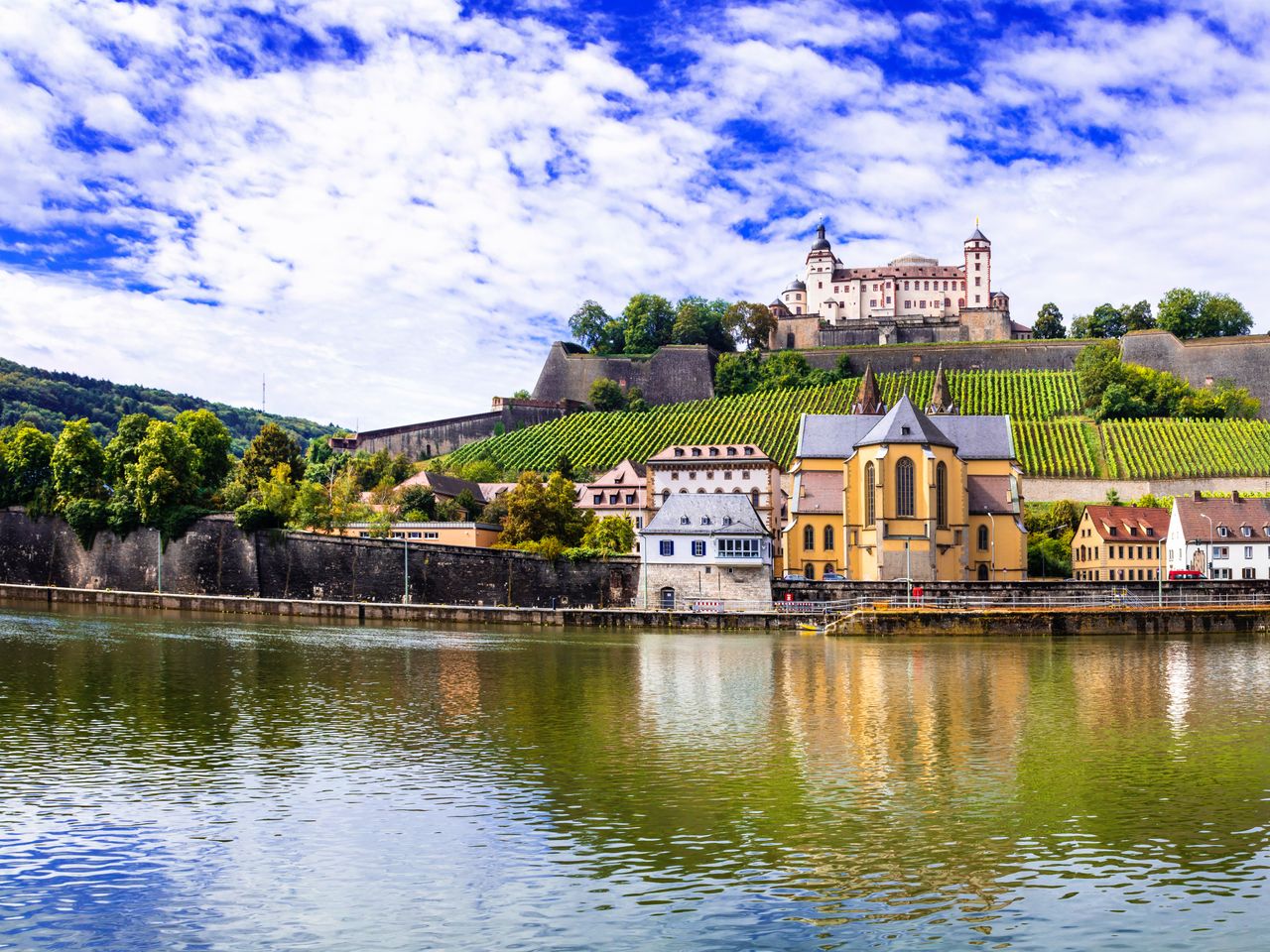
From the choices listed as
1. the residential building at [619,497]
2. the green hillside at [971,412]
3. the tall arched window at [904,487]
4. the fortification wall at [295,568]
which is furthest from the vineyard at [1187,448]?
the fortification wall at [295,568]

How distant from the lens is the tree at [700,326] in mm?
130000

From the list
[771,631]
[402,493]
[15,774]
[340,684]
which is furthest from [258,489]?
[15,774]

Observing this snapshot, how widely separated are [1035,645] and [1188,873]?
33.5 metres

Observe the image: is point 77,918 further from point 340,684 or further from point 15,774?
point 340,684

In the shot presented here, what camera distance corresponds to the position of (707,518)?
5931cm

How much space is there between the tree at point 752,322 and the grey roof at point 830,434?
209 feet

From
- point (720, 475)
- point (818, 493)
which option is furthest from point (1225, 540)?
point (720, 475)

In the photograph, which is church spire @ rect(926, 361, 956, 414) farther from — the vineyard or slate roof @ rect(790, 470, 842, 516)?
slate roof @ rect(790, 470, 842, 516)

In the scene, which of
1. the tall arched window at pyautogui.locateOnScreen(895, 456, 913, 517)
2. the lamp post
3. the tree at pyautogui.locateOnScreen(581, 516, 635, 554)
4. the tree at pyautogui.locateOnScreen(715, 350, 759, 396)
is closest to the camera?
the tall arched window at pyautogui.locateOnScreen(895, 456, 913, 517)

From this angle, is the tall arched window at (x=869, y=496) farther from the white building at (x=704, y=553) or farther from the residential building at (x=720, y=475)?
the residential building at (x=720, y=475)

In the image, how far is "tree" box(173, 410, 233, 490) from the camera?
75.6 metres

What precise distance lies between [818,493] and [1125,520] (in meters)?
23.6

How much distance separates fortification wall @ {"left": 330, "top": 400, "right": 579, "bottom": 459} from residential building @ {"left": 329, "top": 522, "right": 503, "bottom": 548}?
37.0m

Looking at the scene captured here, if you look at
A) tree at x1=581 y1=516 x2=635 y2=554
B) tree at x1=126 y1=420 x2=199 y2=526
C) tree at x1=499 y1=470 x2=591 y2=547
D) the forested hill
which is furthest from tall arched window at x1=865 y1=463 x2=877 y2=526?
the forested hill
